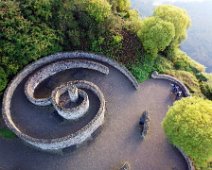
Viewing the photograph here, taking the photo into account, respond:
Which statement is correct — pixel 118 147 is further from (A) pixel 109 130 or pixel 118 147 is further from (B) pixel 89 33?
(B) pixel 89 33

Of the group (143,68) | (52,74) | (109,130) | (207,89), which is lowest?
(109,130)

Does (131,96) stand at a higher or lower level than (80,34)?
lower

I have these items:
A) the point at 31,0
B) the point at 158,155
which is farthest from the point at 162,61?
the point at 31,0

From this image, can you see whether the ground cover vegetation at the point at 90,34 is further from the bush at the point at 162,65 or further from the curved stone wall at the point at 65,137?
the curved stone wall at the point at 65,137

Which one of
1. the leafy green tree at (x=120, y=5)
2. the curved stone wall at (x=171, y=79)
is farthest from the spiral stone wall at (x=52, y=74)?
the leafy green tree at (x=120, y=5)

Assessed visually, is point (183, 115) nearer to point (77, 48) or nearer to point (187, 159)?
point (187, 159)

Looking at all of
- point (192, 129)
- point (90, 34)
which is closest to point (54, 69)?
point (90, 34)

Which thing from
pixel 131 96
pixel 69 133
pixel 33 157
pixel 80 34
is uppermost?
pixel 80 34
